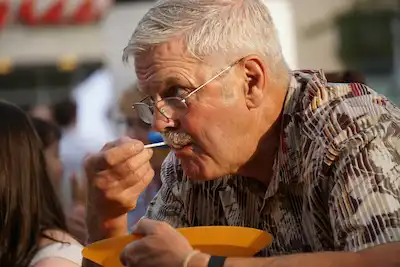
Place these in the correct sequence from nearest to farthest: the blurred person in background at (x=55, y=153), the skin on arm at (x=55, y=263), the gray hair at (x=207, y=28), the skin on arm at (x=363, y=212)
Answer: the skin on arm at (x=363, y=212), the gray hair at (x=207, y=28), the skin on arm at (x=55, y=263), the blurred person in background at (x=55, y=153)

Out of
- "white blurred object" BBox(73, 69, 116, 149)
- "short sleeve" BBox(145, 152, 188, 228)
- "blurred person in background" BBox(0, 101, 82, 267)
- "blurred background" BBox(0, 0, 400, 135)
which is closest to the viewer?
"short sleeve" BBox(145, 152, 188, 228)

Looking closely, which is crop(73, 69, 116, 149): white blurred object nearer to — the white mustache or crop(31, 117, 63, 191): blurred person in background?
crop(31, 117, 63, 191): blurred person in background

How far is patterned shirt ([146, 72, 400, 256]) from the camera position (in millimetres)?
2297

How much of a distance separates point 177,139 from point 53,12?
1854 centimetres

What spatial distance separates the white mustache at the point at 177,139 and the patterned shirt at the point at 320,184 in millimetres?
262

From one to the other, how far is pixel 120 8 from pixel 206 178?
324 inches

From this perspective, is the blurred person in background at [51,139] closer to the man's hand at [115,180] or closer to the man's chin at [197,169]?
the man's hand at [115,180]

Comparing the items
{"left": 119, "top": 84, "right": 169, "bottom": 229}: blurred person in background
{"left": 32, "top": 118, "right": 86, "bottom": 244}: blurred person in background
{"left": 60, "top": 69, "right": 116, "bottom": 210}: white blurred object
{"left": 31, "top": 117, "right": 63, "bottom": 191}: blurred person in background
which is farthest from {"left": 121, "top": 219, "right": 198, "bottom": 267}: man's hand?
{"left": 60, "top": 69, "right": 116, "bottom": 210}: white blurred object

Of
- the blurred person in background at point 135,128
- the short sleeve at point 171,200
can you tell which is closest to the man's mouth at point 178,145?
the short sleeve at point 171,200

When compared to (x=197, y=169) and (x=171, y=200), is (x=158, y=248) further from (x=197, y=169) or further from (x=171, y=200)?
(x=171, y=200)

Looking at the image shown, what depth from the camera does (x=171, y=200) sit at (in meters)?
2.98

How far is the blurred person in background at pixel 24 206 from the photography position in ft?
11.5

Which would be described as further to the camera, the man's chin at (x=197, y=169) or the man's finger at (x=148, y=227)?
the man's chin at (x=197, y=169)

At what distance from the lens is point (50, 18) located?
816 inches
